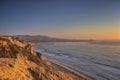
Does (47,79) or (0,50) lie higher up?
(0,50)

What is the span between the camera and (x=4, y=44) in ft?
31.7

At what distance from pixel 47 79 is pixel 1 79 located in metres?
2.82

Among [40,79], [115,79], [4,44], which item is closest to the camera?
[40,79]

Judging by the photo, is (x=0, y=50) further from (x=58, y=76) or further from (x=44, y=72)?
(x=58, y=76)

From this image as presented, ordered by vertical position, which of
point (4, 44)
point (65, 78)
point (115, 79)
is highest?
point (4, 44)

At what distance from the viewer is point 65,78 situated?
9062 mm

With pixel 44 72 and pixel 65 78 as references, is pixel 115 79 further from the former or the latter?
pixel 44 72

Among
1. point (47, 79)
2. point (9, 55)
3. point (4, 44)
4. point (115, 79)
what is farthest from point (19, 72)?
point (115, 79)

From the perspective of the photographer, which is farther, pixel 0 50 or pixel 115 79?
pixel 115 79

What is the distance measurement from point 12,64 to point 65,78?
3762mm

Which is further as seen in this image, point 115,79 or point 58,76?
point 115,79

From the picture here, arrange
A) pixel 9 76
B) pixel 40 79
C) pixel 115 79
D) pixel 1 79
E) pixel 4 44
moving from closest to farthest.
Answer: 1. pixel 1 79
2. pixel 9 76
3. pixel 40 79
4. pixel 4 44
5. pixel 115 79

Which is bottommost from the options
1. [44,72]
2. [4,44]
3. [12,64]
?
[44,72]

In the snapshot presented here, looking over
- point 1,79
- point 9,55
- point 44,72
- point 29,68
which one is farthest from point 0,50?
point 1,79
